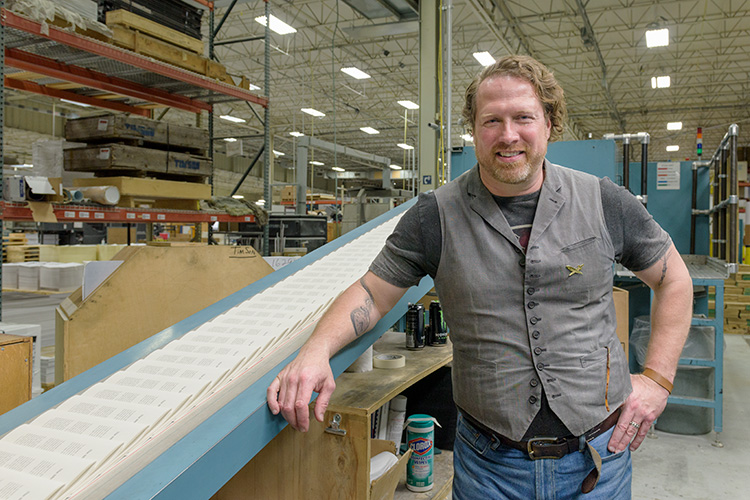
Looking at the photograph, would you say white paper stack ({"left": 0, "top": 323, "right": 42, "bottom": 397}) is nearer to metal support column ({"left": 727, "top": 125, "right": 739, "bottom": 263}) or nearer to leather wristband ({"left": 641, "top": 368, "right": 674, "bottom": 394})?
leather wristband ({"left": 641, "top": 368, "right": 674, "bottom": 394})

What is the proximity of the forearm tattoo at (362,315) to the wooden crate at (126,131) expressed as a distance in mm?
2963

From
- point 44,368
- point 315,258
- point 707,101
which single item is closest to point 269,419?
point 315,258

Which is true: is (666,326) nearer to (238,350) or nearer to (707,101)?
(238,350)

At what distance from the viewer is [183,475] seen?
1.02 meters

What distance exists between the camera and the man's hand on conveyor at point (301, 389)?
3.95 feet

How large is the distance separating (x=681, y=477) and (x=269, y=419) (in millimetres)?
2965

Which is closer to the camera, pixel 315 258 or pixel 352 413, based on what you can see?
pixel 352 413

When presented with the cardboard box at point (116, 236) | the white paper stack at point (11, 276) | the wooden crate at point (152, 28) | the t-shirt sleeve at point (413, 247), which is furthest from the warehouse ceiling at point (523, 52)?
the white paper stack at point (11, 276)

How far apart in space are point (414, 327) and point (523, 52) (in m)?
10.9

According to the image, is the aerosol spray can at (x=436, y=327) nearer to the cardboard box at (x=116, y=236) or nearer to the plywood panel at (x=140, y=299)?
the plywood panel at (x=140, y=299)

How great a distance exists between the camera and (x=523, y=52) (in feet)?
38.4

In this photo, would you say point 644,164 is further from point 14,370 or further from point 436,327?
point 14,370

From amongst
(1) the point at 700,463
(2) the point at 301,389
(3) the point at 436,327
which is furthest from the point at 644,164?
(2) the point at 301,389

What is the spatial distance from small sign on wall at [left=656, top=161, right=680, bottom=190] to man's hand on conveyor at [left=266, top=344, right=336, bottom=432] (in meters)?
4.87
